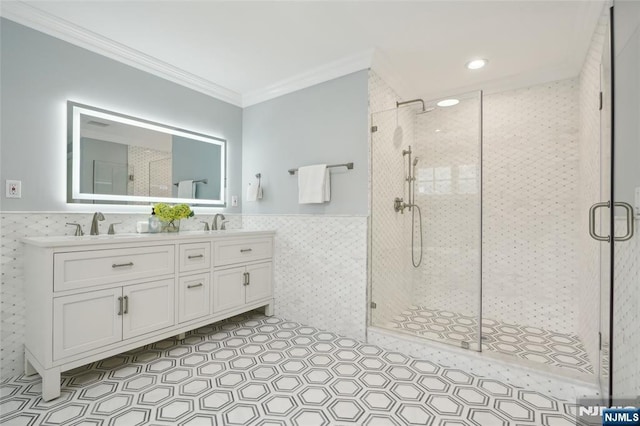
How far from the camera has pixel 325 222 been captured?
2.77m

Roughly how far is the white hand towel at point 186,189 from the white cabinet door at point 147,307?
39.3 inches

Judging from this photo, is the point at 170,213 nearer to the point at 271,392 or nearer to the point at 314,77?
the point at 271,392

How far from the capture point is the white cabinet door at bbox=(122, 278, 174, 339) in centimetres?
199

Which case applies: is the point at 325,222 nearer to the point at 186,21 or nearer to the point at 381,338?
the point at 381,338

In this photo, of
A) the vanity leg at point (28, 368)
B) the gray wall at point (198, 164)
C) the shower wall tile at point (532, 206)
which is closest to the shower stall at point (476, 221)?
the shower wall tile at point (532, 206)

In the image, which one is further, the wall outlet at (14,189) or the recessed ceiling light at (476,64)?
the recessed ceiling light at (476,64)

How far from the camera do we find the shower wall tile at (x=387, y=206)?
260 cm

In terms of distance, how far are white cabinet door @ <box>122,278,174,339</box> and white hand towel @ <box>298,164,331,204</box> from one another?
4.21 ft

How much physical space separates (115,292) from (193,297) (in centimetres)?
57

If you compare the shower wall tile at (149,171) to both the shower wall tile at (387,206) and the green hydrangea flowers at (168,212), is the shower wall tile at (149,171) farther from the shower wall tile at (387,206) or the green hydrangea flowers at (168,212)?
the shower wall tile at (387,206)

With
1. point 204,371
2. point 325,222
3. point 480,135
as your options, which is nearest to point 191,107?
point 325,222

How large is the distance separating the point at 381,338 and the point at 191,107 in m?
2.75

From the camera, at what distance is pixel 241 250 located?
2.76 metres

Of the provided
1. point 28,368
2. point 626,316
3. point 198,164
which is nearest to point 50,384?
point 28,368
